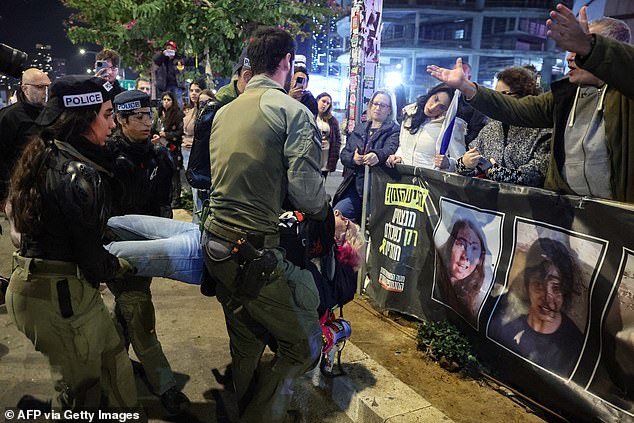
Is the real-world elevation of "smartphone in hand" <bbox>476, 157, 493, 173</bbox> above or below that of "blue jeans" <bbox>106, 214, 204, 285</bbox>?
above

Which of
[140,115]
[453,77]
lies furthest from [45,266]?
[453,77]

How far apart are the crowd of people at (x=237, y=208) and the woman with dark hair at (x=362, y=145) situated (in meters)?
1.74

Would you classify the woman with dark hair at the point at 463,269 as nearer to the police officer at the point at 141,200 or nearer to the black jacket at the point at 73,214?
the police officer at the point at 141,200

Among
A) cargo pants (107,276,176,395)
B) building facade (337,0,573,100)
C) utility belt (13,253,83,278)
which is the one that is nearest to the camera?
utility belt (13,253,83,278)

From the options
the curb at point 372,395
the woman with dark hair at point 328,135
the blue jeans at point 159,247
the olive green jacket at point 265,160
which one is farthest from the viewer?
the woman with dark hair at point 328,135

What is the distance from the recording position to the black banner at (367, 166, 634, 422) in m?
2.56

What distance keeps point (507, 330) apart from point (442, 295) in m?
0.71

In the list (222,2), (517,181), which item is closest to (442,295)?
(517,181)

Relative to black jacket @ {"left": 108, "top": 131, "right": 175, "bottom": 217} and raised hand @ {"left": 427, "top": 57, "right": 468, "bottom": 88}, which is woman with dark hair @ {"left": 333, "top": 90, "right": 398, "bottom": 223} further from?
black jacket @ {"left": 108, "top": 131, "right": 175, "bottom": 217}

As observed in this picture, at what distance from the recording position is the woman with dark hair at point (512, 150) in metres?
3.52

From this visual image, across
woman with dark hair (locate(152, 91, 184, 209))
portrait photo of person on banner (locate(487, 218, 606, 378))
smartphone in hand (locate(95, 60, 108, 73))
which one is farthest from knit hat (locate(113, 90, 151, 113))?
woman with dark hair (locate(152, 91, 184, 209))

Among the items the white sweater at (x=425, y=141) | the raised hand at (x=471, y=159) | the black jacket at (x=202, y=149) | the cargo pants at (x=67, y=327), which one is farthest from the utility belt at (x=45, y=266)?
the white sweater at (x=425, y=141)

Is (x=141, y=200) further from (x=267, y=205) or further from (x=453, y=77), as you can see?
(x=453, y=77)

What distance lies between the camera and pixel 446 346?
3518mm
